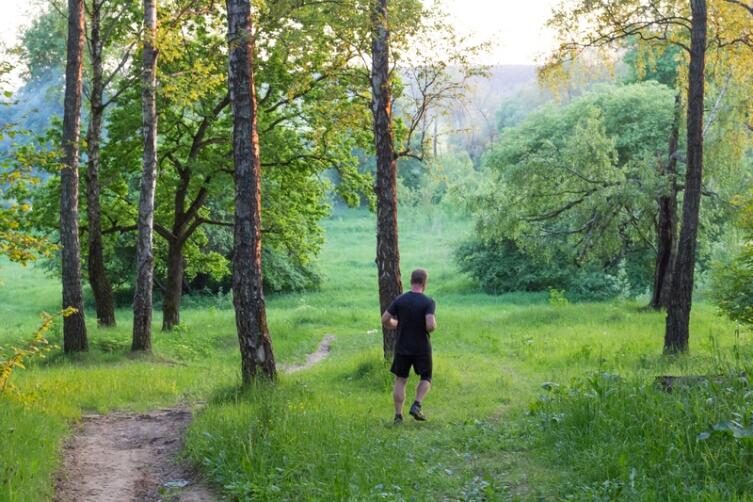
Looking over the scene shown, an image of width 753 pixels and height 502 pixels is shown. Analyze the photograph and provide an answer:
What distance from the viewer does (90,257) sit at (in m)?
19.8

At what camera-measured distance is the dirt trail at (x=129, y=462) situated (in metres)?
7.39

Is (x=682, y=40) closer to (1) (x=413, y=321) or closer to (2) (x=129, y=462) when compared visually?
(1) (x=413, y=321)

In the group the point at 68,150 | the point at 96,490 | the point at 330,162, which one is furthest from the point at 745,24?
the point at 96,490

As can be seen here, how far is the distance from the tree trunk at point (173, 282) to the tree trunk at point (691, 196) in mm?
14377

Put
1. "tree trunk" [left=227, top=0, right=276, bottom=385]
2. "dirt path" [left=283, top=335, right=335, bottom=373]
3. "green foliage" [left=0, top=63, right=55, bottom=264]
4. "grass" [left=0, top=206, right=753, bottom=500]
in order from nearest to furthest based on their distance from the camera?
"grass" [left=0, top=206, right=753, bottom=500] < "green foliage" [left=0, top=63, right=55, bottom=264] < "tree trunk" [left=227, top=0, right=276, bottom=385] < "dirt path" [left=283, top=335, right=335, bottom=373]

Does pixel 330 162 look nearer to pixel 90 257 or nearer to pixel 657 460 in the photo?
pixel 90 257

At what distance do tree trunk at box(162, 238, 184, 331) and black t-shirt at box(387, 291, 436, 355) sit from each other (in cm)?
1462

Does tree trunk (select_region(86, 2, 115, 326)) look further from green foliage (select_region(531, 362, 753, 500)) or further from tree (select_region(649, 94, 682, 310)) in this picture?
tree (select_region(649, 94, 682, 310))

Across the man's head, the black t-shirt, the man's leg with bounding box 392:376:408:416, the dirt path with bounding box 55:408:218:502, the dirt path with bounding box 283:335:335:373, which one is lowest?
the dirt path with bounding box 283:335:335:373

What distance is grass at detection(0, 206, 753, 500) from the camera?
6.48m

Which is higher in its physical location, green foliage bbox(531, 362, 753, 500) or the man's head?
the man's head

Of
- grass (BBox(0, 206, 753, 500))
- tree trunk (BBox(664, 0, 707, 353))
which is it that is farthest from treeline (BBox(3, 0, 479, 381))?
tree trunk (BBox(664, 0, 707, 353))

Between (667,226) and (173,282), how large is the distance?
627 inches

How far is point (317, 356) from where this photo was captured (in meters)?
20.6
